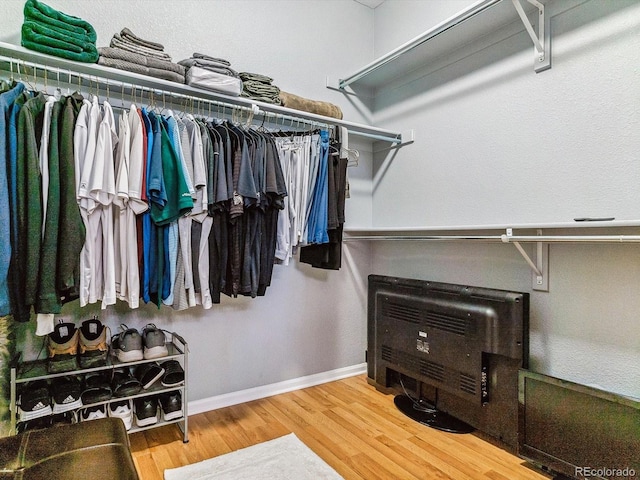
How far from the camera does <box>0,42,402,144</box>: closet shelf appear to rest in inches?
65.8

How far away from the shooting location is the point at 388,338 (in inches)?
103

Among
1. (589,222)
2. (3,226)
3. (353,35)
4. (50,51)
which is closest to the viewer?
(3,226)

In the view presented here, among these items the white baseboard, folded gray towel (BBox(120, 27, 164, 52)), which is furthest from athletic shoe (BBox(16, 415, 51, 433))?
folded gray towel (BBox(120, 27, 164, 52))

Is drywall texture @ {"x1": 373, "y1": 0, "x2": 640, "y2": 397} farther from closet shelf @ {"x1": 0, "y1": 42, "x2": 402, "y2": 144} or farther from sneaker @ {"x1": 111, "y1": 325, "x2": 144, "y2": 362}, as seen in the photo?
sneaker @ {"x1": 111, "y1": 325, "x2": 144, "y2": 362}

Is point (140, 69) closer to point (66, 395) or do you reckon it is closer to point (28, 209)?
point (28, 209)

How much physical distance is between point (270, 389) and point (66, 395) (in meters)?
1.26

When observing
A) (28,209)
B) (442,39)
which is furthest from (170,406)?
(442,39)

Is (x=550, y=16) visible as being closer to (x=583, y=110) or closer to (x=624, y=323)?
(x=583, y=110)

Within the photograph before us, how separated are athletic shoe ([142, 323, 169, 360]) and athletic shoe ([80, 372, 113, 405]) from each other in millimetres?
218

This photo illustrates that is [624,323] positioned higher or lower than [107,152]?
lower

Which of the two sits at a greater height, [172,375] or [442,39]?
[442,39]

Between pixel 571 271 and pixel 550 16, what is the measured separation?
1303 millimetres

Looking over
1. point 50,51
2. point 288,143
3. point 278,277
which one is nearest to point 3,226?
point 50,51

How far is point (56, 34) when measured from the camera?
1.67 meters
